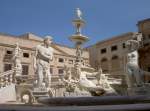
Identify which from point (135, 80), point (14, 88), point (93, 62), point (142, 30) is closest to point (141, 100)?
point (135, 80)

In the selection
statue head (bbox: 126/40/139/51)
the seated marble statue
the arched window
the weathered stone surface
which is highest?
the arched window

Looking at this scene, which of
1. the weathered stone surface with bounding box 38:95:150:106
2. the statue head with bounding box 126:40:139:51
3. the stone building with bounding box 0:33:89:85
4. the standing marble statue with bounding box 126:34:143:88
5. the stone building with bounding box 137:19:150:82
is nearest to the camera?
the weathered stone surface with bounding box 38:95:150:106

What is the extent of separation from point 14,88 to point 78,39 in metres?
9.25

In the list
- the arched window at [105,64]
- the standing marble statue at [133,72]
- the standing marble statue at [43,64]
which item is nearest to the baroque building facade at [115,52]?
the arched window at [105,64]

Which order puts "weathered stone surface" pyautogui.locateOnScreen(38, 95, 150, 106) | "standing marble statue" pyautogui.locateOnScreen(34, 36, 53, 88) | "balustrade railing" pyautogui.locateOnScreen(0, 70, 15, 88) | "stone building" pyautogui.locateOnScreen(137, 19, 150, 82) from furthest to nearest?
"stone building" pyautogui.locateOnScreen(137, 19, 150, 82), "balustrade railing" pyautogui.locateOnScreen(0, 70, 15, 88), "standing marble statue" pyautogui.locateOnScreen(34, 36, 53, 88), "weathered stone surface" pyautogui.locateOnScreen(38, 95, 150, 106)

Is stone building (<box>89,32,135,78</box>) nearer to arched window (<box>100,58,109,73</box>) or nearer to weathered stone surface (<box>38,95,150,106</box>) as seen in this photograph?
arched window (<box>100,58,109,73</box>)

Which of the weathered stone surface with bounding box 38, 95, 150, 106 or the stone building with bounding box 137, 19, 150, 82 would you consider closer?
the weathered stone surface with bounding box 38, 95, 150, 106

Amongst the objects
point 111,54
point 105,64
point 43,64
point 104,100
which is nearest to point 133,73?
point 43,64

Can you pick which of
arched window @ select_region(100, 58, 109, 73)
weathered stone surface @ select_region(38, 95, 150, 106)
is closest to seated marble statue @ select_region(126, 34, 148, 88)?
weathered stone surface @ select_region(38, 95, 150, 106)

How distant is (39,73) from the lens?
1034 centimetres

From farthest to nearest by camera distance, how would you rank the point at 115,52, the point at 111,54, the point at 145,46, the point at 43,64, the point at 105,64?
1. the point at 105,64
2. the point at 111,54
3. the point at 115,52
4. the point at 145,46
5. the point at 43,64

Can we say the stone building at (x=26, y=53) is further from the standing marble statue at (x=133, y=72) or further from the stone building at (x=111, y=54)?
the standing marble statue at (x=133, y=72)

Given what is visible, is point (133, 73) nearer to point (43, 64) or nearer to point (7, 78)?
point (43, 64)

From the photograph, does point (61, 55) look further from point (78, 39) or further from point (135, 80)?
point (135, 80)
